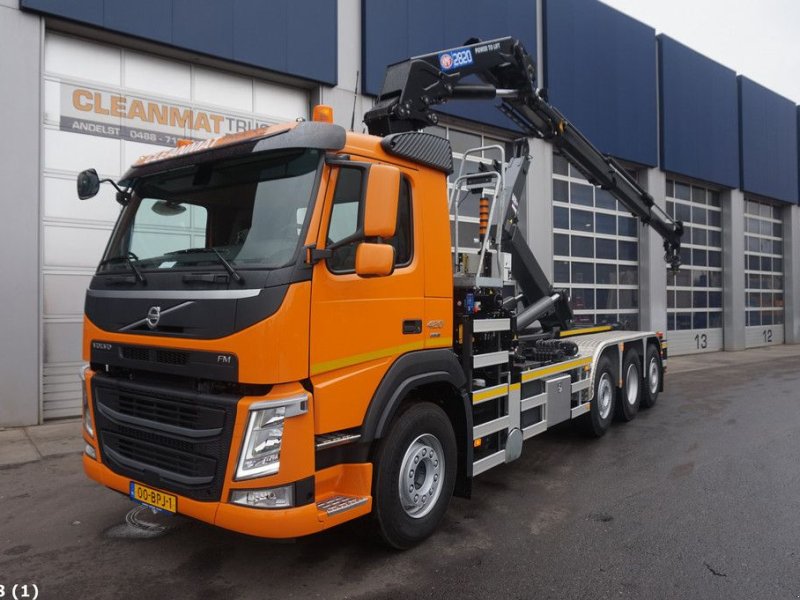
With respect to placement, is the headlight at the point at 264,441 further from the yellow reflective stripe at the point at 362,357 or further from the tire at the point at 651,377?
the tire at the point at 651,377

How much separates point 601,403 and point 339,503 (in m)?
4.63

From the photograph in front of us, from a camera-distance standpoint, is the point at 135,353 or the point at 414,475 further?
the point at 414,475

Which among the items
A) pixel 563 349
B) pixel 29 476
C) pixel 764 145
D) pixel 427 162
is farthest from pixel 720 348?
pixel 29 476

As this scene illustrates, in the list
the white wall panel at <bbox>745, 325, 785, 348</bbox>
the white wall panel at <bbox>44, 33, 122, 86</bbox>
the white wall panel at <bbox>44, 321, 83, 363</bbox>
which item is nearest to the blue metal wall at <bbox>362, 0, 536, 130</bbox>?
the white wall panel at <bbox>44, 33, 122, 86</bbox>

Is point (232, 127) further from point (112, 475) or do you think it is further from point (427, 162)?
point (112, 475)

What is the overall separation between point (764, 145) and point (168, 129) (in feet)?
65.6

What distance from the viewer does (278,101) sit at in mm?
9406

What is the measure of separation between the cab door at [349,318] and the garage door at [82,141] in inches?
233

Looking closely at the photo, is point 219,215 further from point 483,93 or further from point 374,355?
point 483,93

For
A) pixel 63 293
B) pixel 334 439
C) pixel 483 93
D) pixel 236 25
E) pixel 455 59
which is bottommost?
pixel 334 439

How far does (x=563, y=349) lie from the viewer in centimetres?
638

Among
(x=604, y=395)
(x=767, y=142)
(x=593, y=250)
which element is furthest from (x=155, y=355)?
(x=767, y=142)

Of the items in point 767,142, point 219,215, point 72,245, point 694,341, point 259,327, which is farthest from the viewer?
Answer: point 767,142

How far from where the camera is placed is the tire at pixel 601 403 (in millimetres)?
6762
